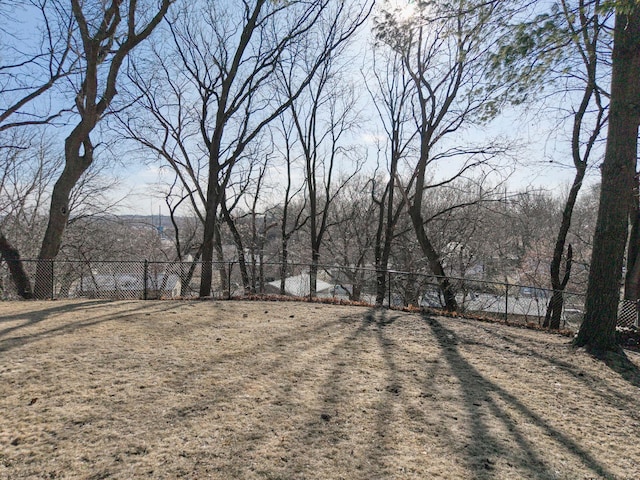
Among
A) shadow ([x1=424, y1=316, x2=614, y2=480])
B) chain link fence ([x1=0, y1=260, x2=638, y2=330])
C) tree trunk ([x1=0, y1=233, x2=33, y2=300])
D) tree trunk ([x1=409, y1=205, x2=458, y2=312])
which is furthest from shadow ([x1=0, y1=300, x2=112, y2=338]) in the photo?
tree trunk ([x1=409, y1=205, x2=458, y2=312])

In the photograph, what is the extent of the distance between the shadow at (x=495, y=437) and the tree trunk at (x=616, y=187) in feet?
7.44

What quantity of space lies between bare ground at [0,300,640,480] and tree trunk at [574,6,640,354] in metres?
0.63

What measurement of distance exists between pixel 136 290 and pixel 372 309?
20.7ft

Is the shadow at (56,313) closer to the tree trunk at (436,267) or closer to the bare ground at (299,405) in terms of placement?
the bare ground at (299,405)

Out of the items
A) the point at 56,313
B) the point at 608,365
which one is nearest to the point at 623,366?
the point at 608,365

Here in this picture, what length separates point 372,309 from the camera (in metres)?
7.57

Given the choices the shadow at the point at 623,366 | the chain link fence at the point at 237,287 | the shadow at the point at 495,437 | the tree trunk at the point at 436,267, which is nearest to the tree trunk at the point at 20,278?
the chain link fence at the point at 237,287

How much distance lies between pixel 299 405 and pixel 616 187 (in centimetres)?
497

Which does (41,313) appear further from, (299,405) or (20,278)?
(299,405)

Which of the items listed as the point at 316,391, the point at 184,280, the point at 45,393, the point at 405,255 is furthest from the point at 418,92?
the point at 45,393

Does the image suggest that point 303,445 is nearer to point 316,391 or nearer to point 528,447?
point 316,391

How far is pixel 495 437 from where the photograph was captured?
8.66 feet

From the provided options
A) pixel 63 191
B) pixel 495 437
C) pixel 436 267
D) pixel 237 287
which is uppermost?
pixel 63 191

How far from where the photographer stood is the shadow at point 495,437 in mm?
2301
